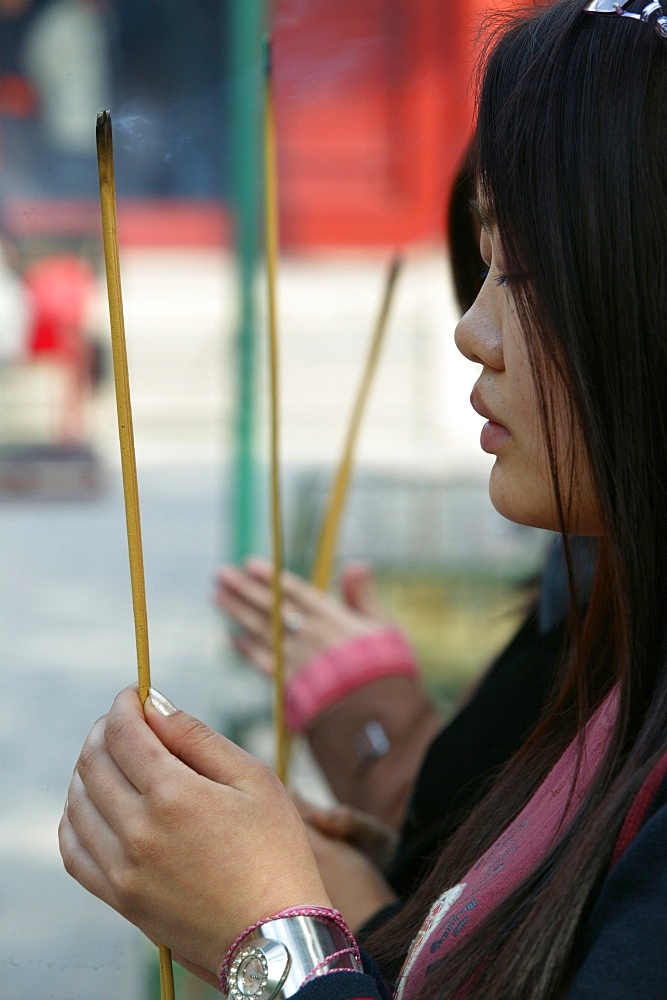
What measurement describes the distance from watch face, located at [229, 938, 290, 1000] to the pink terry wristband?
2.12ft

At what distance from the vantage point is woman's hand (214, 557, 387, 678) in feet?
3.97

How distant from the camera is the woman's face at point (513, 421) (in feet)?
1.86

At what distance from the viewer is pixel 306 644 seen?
1.21 metres

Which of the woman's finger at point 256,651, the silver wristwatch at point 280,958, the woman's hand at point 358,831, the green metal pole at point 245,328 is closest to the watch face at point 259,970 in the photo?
the silver wristwatch at point 280,958

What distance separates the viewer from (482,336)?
59 centimetres

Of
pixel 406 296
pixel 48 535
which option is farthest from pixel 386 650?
pixel 406 296

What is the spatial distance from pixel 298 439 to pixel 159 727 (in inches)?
78.9

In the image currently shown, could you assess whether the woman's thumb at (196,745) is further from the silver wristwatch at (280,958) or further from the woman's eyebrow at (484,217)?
the woman's eyebrow at (484,217)

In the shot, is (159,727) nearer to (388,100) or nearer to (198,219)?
(388,100)

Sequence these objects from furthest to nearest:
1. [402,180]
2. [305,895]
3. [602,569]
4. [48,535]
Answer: [402,180] < [48,535] < [602,569] < [305,895]

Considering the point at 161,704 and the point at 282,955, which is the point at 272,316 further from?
the point at 282,955

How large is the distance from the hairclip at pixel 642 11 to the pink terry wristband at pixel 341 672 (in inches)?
28.9

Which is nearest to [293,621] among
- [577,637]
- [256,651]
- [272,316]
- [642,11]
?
[256,651]

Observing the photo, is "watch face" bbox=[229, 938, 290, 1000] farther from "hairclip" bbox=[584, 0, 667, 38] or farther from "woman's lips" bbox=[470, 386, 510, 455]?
"hairclip" bbox=[584, 0, 667, 38]
